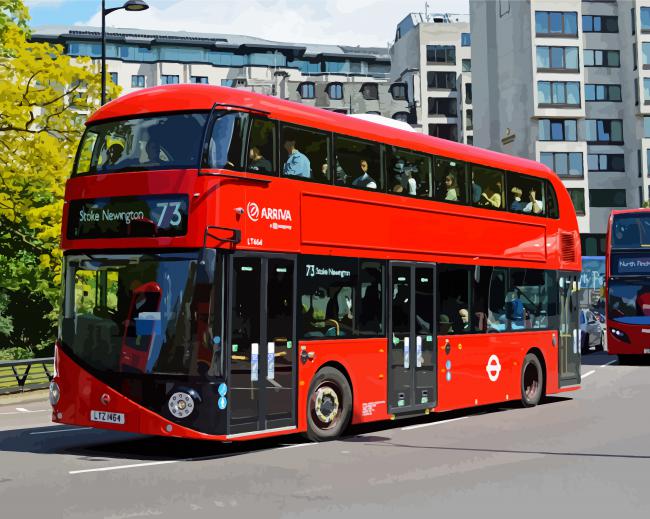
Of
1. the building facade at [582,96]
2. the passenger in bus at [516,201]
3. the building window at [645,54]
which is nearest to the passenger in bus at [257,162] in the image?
the passenger in bus at [516,201]

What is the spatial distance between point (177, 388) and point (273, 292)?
175 cm

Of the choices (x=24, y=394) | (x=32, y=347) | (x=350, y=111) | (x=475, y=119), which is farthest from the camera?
(x=350, y=111)

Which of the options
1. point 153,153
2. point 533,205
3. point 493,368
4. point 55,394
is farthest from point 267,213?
point 533,205

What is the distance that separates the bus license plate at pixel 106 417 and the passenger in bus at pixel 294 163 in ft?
11.6

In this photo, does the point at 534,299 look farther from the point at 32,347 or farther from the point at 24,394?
the point at 32,347

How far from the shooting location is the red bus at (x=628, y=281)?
106ft

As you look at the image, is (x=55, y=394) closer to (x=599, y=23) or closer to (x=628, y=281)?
(x=628, y=281)

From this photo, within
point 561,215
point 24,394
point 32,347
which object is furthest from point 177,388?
point 32,347

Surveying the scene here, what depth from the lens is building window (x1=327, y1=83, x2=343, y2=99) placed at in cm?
10788

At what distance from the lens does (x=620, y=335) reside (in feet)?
109

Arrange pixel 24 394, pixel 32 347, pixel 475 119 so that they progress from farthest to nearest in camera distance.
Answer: pixel 475 119 → pixel 32 347 → pixel 24 394

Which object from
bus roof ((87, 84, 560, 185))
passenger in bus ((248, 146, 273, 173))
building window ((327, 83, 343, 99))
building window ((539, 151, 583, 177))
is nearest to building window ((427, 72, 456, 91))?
building window ((327, 83, 343, 99))

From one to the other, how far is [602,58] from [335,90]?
3381cm

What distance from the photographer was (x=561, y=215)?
818 inches
